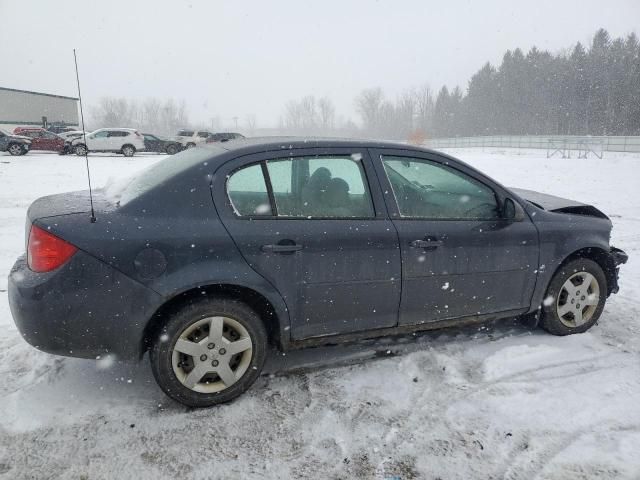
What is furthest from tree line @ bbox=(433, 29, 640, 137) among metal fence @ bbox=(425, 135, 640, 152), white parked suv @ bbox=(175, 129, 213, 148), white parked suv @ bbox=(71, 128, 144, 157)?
white parked suv @ bbox=(71, 128, 144, 157)

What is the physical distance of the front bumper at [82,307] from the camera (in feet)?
8.23

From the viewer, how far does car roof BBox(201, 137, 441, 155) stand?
2.99m

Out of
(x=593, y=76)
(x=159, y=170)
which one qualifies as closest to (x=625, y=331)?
(x=159, y=170)

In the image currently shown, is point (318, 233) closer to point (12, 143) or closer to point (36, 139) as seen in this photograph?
point (12, 143)

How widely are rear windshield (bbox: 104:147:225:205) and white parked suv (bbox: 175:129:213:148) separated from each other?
26436 millimetres

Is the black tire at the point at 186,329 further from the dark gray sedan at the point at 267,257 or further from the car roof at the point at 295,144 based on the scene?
the car roof at the point at 295,144

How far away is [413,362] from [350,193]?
135cm

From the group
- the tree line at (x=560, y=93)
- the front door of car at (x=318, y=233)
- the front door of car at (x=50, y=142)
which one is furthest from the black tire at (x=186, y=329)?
the tree line at (x=560, y=93)

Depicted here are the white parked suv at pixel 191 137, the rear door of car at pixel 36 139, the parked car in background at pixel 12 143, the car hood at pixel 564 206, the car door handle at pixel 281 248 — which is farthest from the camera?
the white parked suv at pixel 191 137

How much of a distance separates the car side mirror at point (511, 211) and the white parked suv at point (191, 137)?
2717cm

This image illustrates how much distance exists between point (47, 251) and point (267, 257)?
123cm

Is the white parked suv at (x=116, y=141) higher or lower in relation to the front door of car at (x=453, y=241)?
higher

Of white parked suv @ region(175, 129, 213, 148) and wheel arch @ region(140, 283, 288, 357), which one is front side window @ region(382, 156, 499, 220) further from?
white parked suv @ region(175, 129, 213, 148)

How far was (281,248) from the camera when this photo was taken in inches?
111
